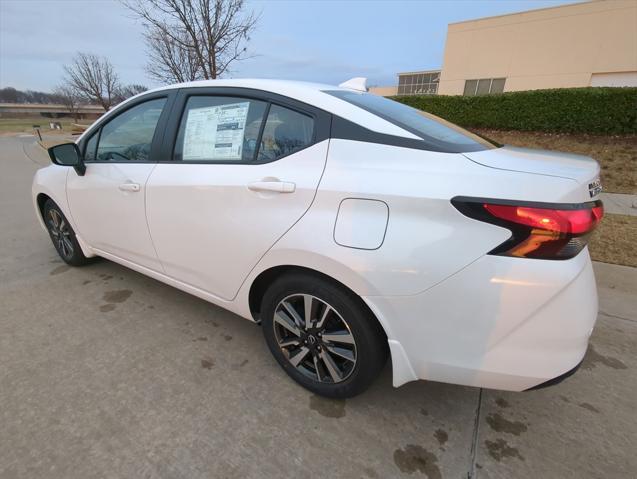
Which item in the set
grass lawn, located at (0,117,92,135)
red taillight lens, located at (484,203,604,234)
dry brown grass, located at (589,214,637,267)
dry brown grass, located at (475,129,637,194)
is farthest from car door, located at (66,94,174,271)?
grass lawn, located at (0,117,92,135)

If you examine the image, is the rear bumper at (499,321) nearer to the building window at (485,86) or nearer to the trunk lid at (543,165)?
the trunk lid at (543,165)

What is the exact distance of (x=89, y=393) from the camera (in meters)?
1.98

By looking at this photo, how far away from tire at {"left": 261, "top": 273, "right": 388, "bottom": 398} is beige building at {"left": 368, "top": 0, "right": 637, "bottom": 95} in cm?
2198

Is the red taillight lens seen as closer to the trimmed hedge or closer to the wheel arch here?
the wheel arch

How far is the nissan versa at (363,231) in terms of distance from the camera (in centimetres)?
133

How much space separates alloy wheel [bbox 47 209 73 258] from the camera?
3.39m

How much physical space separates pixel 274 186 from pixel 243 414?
1.21 metres

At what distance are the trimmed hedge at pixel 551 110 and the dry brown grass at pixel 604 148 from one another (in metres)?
0.23

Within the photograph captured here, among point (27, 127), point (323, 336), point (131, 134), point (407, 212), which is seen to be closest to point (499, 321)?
point (407, 212)

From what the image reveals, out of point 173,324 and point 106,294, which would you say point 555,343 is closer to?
point 173,324

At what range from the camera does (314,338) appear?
1.90 m

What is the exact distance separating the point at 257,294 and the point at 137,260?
1170mm

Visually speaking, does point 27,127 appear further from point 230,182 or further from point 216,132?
point 230,182

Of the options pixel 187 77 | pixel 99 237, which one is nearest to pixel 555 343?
pixel 99 237
